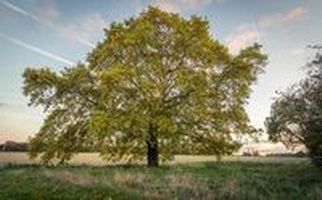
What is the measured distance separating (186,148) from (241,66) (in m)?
8.35

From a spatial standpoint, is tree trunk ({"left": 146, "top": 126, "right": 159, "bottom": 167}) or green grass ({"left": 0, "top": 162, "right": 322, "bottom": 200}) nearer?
green grass ({"left": 0, "top": 162, "right": 322, "bottom": 200})

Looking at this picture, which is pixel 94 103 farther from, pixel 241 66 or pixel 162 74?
pixel 241 66

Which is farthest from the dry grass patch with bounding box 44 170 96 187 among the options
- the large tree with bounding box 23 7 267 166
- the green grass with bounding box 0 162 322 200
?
the large tree with bounding box 23 7 267 166

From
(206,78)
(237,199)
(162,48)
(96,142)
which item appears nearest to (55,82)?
(96,142)

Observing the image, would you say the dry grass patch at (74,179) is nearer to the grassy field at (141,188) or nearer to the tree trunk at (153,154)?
the grassy field at (141,188)

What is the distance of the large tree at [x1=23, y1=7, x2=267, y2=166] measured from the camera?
45375mm

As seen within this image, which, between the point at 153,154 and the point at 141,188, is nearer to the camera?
the point at 141,188

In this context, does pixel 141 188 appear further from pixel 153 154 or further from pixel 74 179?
pixel 153 154

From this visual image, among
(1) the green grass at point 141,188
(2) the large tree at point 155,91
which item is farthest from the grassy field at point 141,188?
(2) the large tree at point 155,91

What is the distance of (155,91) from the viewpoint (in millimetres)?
45812

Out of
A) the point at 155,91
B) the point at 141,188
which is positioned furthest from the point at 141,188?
the point at 155,91

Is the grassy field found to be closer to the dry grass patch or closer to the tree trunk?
the dry grass patch

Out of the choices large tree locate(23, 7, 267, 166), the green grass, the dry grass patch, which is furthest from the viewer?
large tree locate(23, 7, 267, 166)

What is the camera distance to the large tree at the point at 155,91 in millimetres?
45375
